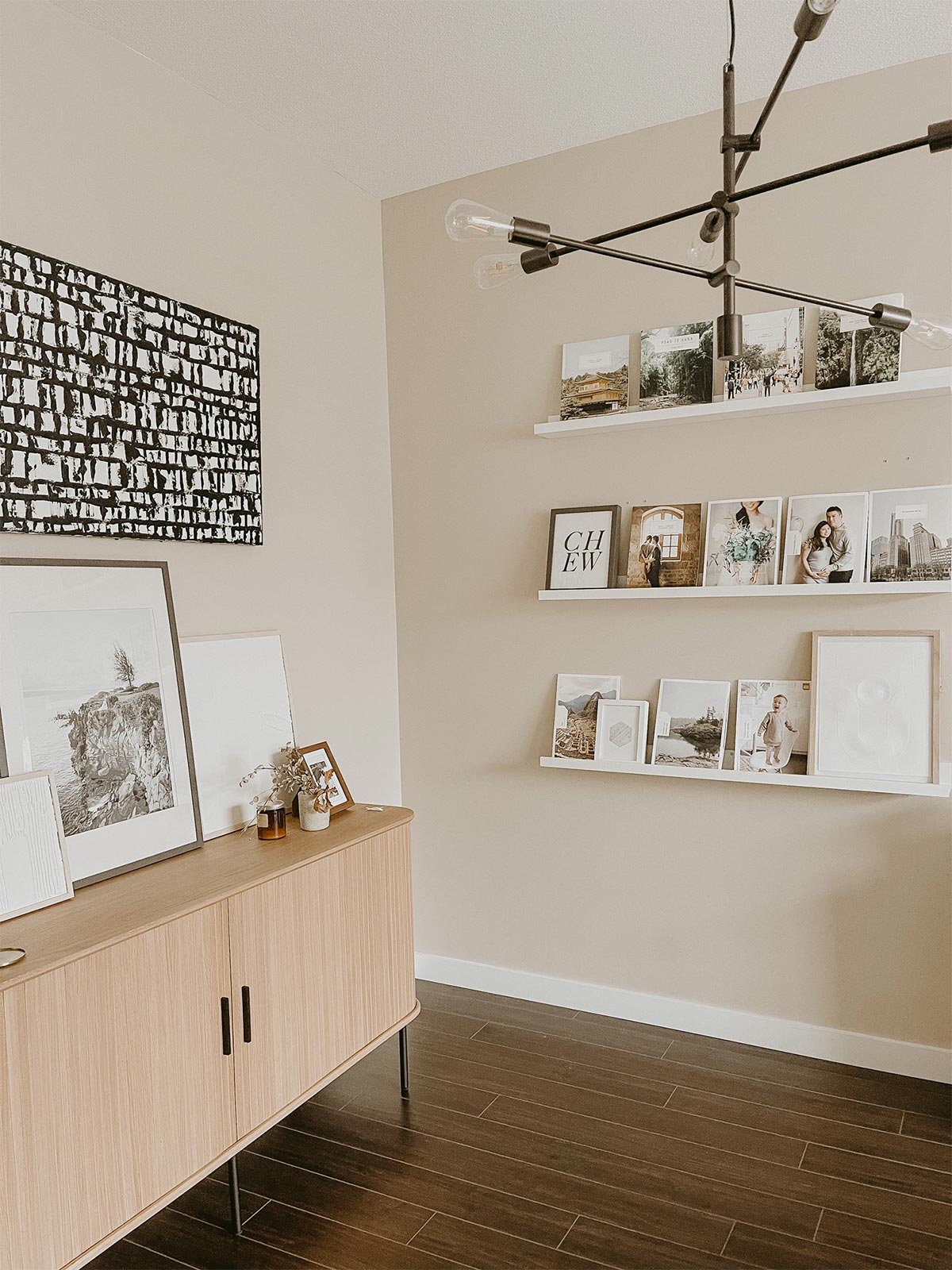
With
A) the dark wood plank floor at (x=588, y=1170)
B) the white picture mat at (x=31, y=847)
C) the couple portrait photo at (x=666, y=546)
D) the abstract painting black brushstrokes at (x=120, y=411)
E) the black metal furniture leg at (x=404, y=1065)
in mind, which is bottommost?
the dark wood plank floor at (x=588, y=1170)

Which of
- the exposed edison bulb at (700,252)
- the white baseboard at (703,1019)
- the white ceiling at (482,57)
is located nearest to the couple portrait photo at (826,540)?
the exposed edison bulb at (700,252)

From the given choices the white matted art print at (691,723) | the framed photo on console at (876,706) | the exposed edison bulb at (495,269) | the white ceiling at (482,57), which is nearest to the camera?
the exposed edison bulb at (495,269)

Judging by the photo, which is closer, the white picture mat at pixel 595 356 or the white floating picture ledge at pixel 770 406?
the white floating picture ledge at pixel 770 406

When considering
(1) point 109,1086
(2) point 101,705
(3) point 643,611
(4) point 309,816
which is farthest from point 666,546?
(1) point 109,1086

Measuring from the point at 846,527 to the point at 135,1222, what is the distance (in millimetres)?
2428

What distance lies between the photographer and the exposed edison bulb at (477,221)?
1.39 meters

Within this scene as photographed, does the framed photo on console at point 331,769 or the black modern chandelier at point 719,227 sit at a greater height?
the black modern chandelier at point 719,227

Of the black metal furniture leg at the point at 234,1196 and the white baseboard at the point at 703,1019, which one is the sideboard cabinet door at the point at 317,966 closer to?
the black metal furniture leg at the point at 234,1196

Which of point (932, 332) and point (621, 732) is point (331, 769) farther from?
point (932, 332)

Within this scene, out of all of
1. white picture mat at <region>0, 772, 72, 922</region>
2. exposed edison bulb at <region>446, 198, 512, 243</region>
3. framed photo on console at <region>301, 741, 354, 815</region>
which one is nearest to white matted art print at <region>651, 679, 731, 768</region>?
framed photo on console at <region>301, 741, 354, 815</region>

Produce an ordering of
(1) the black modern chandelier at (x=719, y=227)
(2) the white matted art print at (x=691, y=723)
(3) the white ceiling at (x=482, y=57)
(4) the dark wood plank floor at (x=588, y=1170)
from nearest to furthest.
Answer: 1. (1) the black modern chandelier at (x=719, y=227)
2. (4) the dark wood plank floor at (x=588, y=1170)
3. (3) the white ceiling at (x=482, y=57)
4. (2) the white matted art print at (x=691, y=723)

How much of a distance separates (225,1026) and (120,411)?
4.88ft

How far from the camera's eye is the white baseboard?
9.00 ft

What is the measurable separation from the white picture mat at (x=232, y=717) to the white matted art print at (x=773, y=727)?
1386mm
